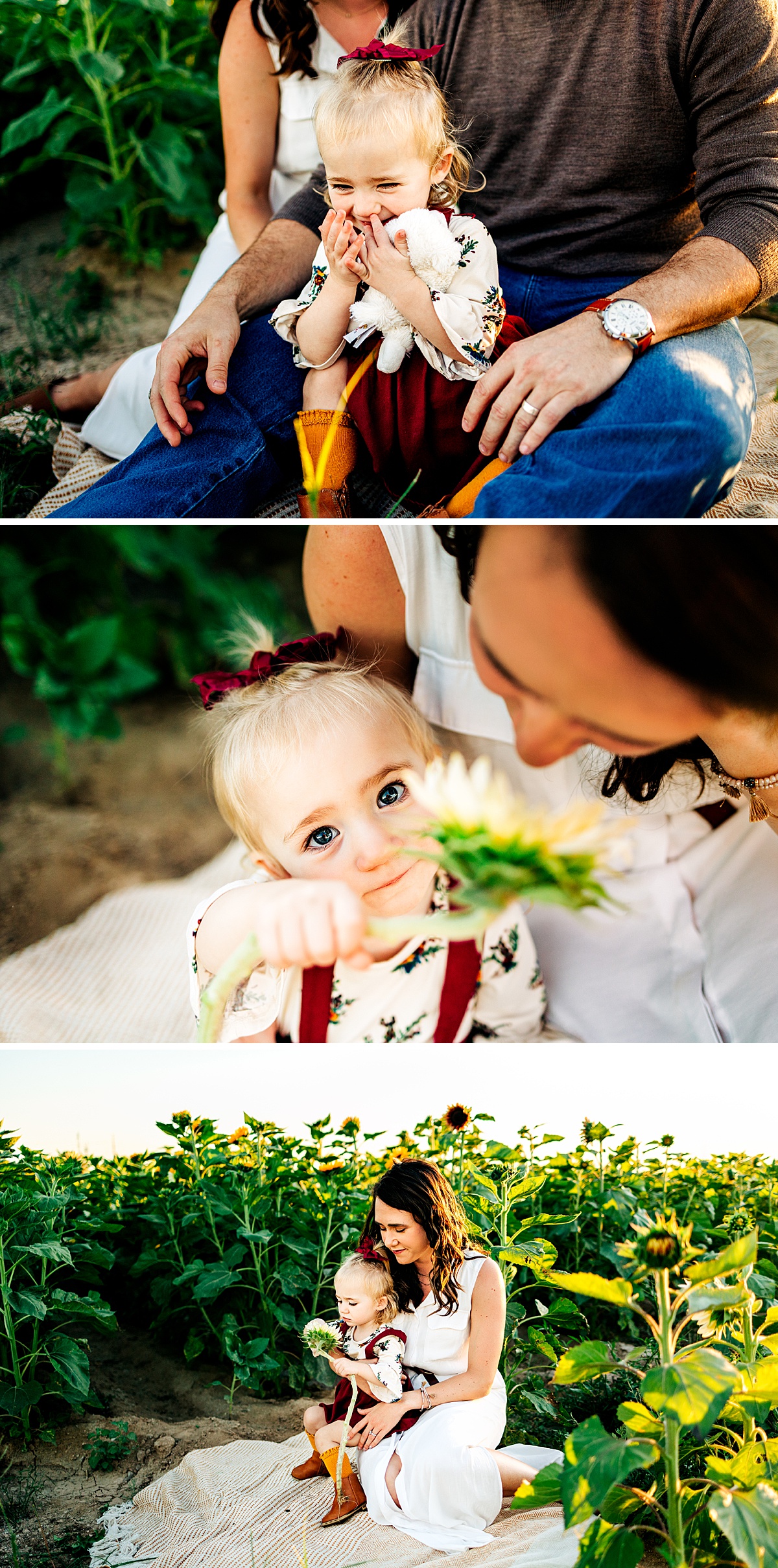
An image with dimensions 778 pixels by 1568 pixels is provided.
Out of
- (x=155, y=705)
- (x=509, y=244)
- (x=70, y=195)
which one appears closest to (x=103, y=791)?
(x=155, y=705)

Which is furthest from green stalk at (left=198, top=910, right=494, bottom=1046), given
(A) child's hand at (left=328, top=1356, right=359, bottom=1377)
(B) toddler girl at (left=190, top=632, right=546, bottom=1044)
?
(A) child's hand at (left=328, top=1356, right=359, bottom=1377)

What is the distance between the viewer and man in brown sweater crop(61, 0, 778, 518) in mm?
1308

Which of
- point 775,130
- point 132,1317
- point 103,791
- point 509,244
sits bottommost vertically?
point 132,1317

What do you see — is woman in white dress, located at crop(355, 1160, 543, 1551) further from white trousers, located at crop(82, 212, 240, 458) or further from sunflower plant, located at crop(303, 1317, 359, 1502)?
white trousers, located at crop(82, 212, 240, 458)

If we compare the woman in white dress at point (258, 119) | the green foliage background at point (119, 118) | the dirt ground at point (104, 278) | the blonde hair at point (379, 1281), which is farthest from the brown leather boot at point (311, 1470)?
the green foliage background at point (119, 118)

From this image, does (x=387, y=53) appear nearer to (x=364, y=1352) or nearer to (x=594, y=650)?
(x=594, y=650)

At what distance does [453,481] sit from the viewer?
1453 millimetres

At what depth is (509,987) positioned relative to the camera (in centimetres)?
125

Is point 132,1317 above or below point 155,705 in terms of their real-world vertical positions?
below

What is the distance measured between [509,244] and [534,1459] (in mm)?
1829

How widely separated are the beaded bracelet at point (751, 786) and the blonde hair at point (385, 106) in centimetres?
87

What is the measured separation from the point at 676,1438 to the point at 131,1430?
1094 mm

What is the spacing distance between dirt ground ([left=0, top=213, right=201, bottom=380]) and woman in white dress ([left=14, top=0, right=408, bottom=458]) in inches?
33.4

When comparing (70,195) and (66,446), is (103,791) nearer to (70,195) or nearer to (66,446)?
(66,446)
